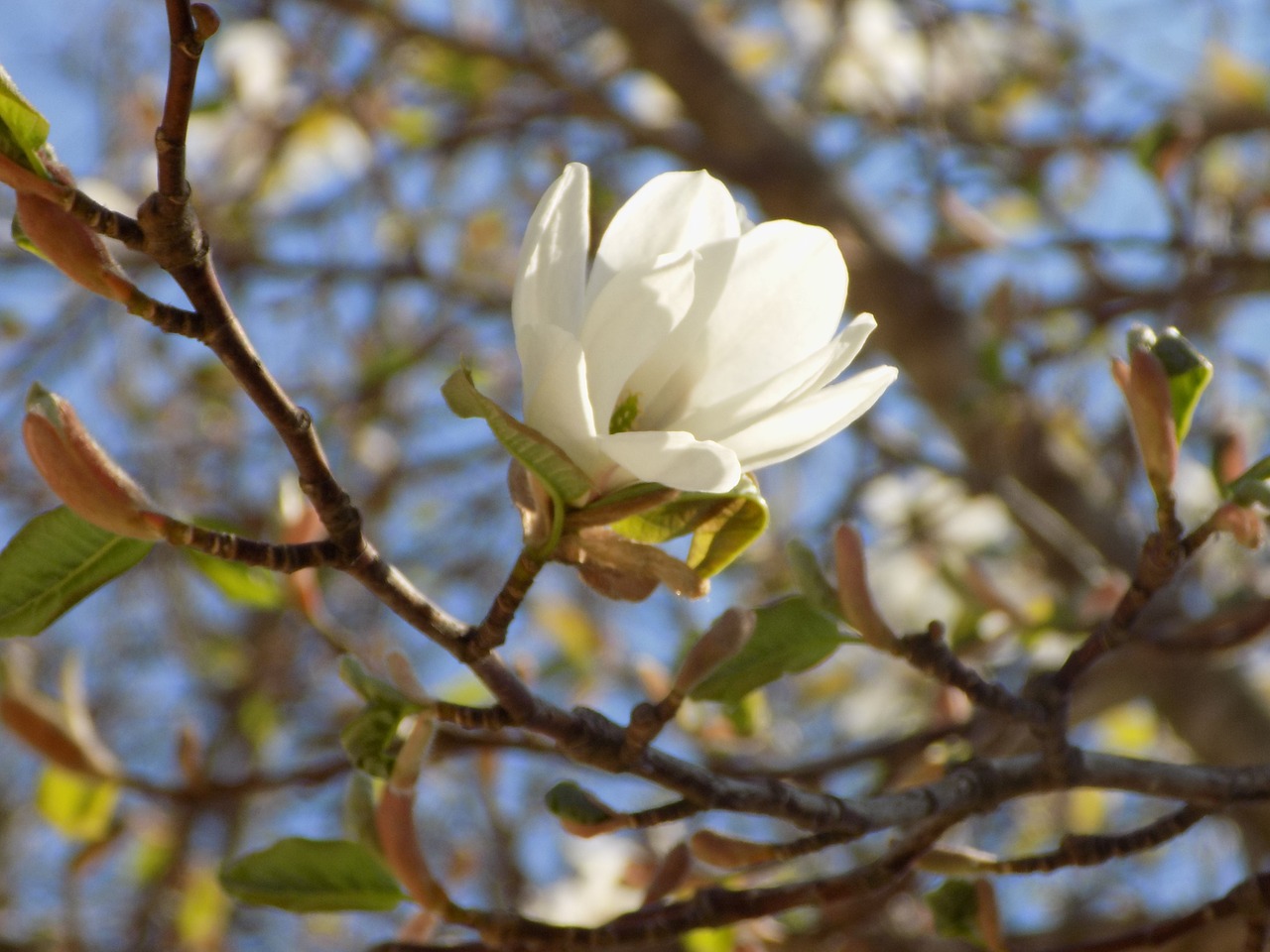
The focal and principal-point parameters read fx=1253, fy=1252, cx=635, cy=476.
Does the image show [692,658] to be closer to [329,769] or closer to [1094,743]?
[329,769]

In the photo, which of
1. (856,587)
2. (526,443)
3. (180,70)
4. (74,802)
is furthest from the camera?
(74,802)

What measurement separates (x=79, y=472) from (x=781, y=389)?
26 centimetres

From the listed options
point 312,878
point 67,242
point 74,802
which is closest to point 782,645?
point 312,878

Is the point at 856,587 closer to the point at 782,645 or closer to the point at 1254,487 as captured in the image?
the point at 782,645

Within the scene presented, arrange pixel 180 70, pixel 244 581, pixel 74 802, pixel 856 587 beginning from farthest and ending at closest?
pixel 74 802
pixel 244 581
pixel 856 587
pixel 180 70

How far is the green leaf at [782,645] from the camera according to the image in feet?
2.09

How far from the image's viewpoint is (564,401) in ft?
1.53

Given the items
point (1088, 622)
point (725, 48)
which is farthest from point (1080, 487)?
point (725, 48)

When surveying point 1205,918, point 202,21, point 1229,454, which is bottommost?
point 1205,918

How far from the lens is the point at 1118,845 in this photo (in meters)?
0.62

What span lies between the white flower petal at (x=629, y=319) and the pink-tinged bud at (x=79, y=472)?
17cm

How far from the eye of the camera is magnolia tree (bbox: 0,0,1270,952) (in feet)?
1.61

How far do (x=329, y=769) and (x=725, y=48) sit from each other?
1222mm

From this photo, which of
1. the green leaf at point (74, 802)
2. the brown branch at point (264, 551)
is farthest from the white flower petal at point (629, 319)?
the green leaf at point (74, 802)
